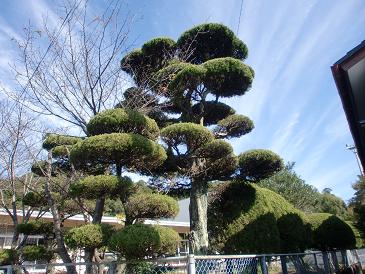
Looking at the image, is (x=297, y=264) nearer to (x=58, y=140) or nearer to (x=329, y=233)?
(x=329, y=233)

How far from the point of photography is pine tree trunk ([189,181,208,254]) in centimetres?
930

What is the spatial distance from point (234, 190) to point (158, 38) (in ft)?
17.6

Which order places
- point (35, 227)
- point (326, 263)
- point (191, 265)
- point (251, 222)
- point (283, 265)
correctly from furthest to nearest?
point (251, 222), point (326, 263), point (35, 227), point (283, 265), point (191, 265)

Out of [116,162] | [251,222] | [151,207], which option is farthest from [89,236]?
[251,222]

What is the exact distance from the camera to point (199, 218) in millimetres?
9625

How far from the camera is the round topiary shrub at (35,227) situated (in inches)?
304

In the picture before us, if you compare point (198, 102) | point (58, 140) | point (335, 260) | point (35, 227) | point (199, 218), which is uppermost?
point (198, 102)

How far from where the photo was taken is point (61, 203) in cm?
833

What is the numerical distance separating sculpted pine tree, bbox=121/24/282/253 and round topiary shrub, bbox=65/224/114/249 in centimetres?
350

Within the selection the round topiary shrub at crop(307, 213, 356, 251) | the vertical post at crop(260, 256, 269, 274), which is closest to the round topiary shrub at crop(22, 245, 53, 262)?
the vertical post at crop(260, 256, 269, 274)

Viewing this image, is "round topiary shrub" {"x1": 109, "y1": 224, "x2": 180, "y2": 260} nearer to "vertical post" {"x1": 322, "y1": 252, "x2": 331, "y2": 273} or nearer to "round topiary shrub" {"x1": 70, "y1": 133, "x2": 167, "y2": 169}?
"round topiary shrub" {"x1": 70, "y1": 133, "x2": 167, "y2": 169}

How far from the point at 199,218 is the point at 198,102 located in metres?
3.90

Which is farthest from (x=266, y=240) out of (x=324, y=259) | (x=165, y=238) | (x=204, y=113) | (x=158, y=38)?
(x=158, y=38)

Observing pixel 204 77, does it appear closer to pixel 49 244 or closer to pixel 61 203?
pixel 61 203
